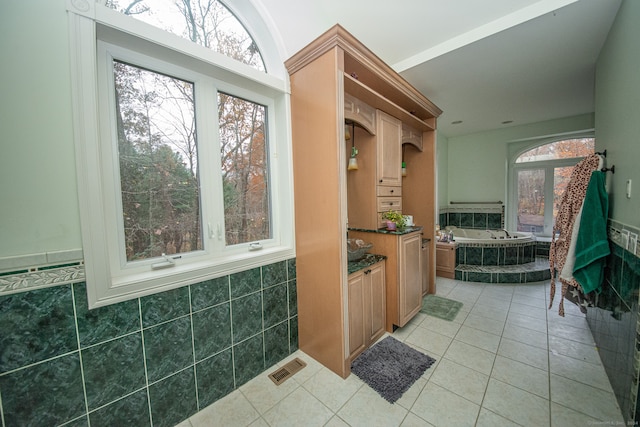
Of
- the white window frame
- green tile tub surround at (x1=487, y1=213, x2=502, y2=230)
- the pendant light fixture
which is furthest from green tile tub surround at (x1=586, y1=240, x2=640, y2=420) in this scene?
green tile tub surround at (x1=487, y1=213, x2=502, y2=230)

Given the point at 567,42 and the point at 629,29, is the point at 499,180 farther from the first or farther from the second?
the point at 629,29

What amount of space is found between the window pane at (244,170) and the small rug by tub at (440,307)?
2020 mm

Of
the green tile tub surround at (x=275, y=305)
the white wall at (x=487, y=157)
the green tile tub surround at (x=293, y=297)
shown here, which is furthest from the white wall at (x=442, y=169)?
the green tile tub surround at (x=275, y=305)

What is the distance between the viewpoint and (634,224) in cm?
126

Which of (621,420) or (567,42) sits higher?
(567,42)

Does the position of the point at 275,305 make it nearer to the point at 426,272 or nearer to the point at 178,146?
the point at 178,146

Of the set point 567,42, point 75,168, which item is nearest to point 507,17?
point 567,42

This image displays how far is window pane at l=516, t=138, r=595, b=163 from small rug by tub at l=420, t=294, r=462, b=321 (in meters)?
3.79

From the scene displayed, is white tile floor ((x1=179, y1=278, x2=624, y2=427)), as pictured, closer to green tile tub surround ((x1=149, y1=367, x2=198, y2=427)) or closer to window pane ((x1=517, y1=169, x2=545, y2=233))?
green tile tub surround ((x1=149, y1=367, x2=198, y2=427))

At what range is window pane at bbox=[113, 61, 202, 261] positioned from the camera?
126 centimetres

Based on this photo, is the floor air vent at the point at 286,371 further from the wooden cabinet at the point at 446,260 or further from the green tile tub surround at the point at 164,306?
the wooden cabinet at the point at 446,260

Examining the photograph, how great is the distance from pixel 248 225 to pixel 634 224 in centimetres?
237

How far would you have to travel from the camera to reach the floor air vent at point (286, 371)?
1.64 meters

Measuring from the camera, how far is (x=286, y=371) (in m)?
1.71
